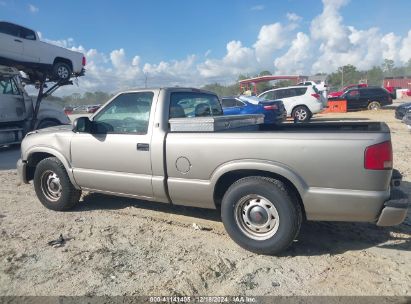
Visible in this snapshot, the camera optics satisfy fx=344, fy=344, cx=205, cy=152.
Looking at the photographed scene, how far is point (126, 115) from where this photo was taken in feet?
14.5

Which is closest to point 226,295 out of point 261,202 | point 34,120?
point 261,202

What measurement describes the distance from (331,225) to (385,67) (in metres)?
128

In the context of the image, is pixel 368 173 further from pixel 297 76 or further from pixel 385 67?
pixel 385 67

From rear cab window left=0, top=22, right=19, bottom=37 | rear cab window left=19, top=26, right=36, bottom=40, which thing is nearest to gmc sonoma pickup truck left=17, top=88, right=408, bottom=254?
rear cab window left=0, top=22, right=19, bottom=37

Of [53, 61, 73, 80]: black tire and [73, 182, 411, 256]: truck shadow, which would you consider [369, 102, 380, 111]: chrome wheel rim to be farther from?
[73, 182, 411, 256]: truck shadow

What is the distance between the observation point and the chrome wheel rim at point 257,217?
349cm

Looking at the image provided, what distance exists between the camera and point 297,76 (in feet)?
135

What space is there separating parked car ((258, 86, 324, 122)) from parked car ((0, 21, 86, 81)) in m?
8.95

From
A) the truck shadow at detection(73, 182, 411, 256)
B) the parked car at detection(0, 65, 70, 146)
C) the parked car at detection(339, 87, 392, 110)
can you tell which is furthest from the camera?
the parked car at detection(339, 87, 392, 110)

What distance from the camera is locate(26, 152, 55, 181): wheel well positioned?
5194 mm

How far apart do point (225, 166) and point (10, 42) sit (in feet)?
34.6

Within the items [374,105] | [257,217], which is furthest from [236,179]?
[374,105]

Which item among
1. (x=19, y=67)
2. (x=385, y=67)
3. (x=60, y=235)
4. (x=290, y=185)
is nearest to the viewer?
(x=290, y=185)

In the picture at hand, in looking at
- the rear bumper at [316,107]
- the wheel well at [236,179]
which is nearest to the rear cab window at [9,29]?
the wheel well at [236,179]
